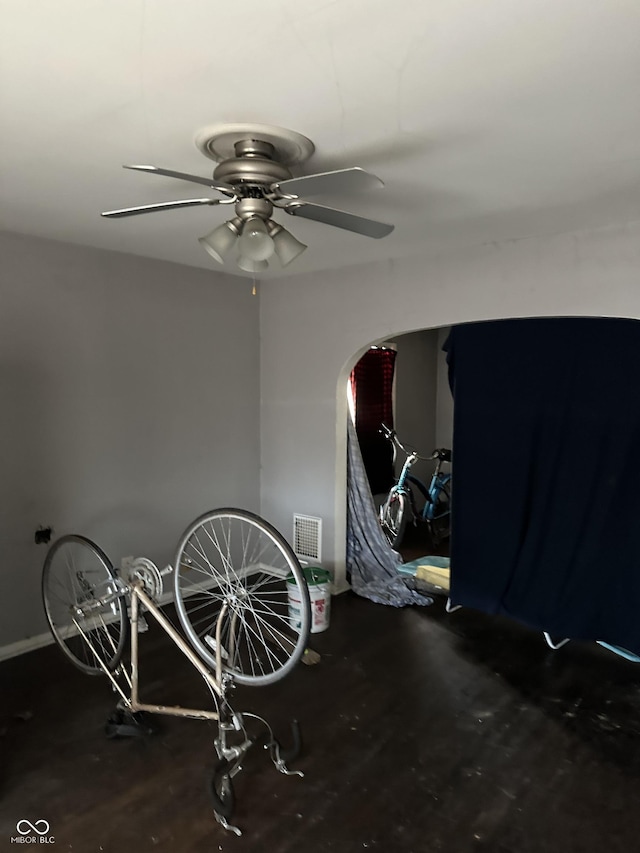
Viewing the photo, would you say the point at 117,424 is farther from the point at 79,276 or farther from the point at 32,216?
the point at 32,216

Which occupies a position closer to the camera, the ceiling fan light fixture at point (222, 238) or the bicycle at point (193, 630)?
the ceiling fan light fixture at point (222, 238)

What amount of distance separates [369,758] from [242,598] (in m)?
0.82

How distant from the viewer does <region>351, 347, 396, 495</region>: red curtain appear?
527cm

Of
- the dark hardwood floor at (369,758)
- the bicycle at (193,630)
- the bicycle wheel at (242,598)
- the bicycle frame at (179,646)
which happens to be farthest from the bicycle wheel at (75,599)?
the bicycle frame at (179,646)

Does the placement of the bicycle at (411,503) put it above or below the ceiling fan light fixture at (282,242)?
below

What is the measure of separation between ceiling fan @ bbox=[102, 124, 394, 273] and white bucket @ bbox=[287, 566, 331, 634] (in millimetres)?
1995

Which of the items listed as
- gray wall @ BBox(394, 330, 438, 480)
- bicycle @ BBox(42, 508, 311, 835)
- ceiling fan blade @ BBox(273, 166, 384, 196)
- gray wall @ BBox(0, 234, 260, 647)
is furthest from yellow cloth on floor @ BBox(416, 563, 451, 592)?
ceiling fan blade @ BBox(273, 166, 384, 196)

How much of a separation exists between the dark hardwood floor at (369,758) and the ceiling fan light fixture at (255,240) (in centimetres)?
191

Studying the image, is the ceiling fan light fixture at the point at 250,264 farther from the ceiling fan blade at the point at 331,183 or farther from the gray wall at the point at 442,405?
the gray wall at the point at 442,405

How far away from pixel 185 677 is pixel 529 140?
109 inches

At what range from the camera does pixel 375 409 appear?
5422 millimetres

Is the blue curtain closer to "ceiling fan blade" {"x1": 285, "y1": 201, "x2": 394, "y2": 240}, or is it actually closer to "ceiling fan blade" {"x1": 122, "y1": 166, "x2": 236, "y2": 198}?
"ceiling fan blade" {"x1": 285, "y1": 201, "x2": 394, "y2": 240}

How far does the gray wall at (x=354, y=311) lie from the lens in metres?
2.79

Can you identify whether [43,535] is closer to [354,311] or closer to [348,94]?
[354,311]
